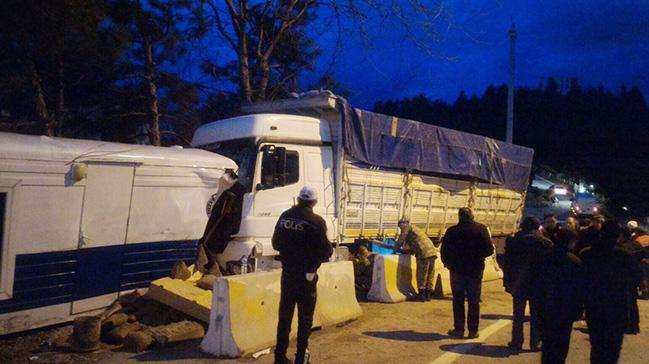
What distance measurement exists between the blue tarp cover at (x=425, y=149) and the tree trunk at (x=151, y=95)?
7270mm

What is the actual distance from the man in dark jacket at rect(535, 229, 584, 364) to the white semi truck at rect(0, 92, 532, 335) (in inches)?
173

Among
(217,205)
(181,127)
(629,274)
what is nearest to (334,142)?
(217,205)

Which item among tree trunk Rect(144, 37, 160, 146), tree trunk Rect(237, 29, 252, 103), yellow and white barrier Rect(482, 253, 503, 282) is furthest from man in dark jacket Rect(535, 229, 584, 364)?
tree trunk Rect(237, 29, 252, 103)

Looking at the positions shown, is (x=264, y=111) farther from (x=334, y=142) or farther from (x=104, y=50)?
(x=104, y=50)

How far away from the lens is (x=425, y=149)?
11.9 meters

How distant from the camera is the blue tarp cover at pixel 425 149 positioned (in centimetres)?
1019

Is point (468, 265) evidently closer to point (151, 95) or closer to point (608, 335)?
point (608, 335)

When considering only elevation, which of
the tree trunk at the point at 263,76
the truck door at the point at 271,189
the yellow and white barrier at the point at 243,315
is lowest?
the yellow and white barrier at the point at 243,315

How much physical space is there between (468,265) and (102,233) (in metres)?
4.48

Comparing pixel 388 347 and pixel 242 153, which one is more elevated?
pixel 242 153

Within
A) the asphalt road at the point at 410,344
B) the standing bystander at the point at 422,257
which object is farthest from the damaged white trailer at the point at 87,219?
the standing bystander at the point at 422,257

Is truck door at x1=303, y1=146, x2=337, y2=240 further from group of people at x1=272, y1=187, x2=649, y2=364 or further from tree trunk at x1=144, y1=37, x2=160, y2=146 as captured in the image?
tree trunk at x1=144, y1=37, x2=160, y2=146

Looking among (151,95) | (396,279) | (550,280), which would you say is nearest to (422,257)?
(396,279)

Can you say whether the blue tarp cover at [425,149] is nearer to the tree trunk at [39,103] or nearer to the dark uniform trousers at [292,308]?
the dark uniform trousers at [292,308]
